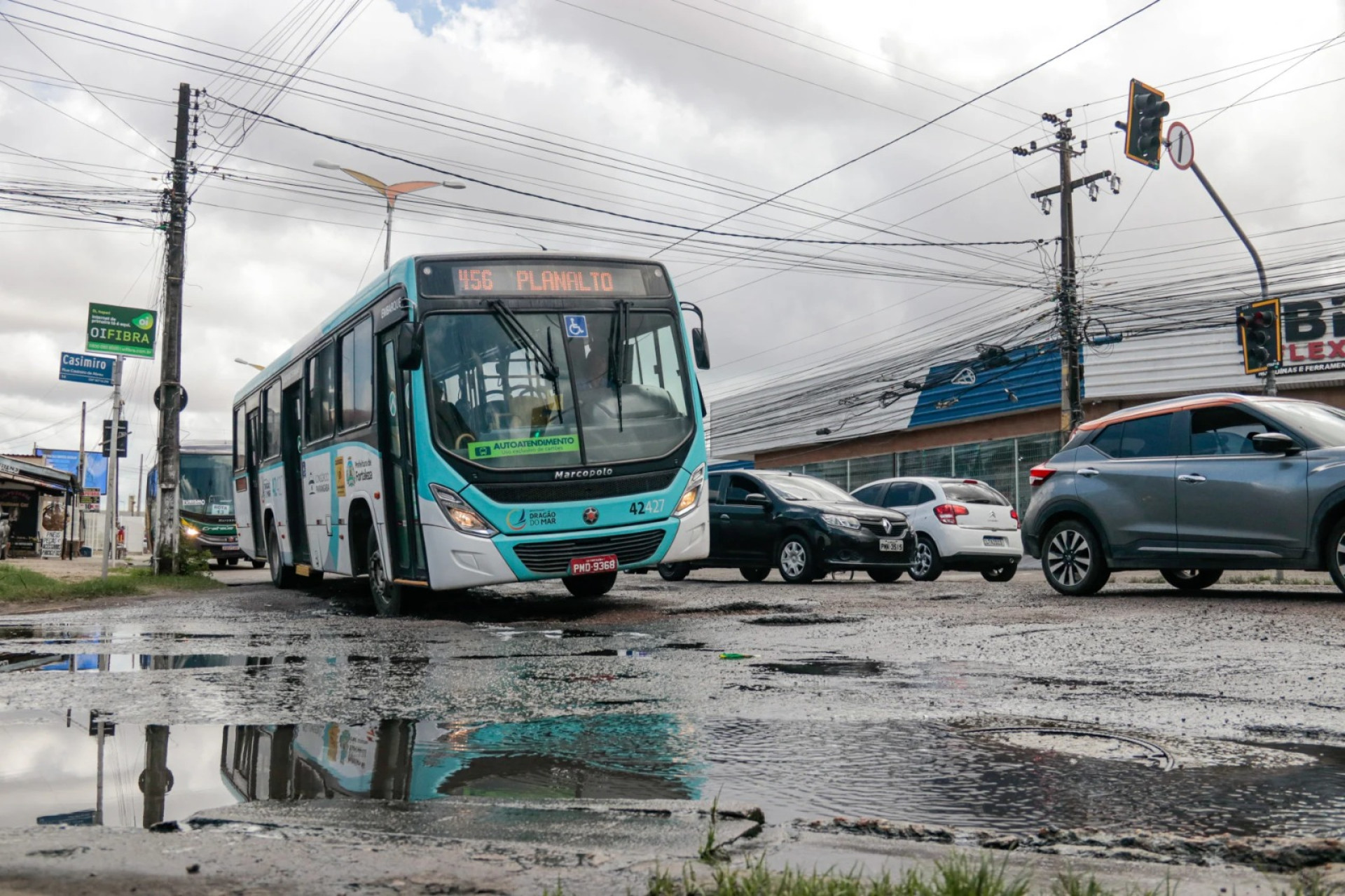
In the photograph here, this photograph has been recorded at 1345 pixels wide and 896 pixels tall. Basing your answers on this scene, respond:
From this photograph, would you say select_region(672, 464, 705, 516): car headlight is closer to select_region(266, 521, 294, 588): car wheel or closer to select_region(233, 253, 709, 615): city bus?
select_region(233, 253, 709, 615): city bus

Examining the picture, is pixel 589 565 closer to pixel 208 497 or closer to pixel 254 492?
pixel 254 492

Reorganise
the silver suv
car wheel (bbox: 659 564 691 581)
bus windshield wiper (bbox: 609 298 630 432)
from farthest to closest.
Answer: car wheel (bbox: 659 564 691 581) < bus windshield wiper (bbox: 609 298 630 432) < the silver suv

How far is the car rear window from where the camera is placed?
16.8 meters

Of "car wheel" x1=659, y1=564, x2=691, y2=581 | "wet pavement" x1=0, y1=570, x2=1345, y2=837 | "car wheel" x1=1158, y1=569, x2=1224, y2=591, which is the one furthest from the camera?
"car wheel" x1=659, y1=564, x2=691, y2=581

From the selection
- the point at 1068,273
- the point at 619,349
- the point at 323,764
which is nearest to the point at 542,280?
the point at 619,349

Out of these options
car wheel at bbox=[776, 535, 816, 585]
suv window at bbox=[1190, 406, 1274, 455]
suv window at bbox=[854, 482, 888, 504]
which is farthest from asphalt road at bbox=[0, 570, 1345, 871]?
suv window at bbox=[854, 482, 888, 504]

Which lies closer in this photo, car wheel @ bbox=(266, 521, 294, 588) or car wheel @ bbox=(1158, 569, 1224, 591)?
car wheel @ bbox=(1158, 569, 1224, 591)

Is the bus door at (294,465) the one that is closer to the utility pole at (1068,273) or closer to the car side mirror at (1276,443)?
the car side mirror at (1276,443)

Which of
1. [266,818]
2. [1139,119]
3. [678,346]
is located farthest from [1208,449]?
[266,818]

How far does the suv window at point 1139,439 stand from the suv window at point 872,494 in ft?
21.4

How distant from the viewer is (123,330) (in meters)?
17.6

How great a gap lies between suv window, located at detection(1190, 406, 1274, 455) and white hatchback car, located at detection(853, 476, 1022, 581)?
19.9 feet

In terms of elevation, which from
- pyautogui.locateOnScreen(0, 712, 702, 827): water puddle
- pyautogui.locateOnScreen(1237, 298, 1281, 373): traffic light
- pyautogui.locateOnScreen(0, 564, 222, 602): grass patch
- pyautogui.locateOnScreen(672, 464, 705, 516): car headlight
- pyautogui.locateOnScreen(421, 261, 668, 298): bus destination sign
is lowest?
pyautogui.locateOnScreen(0, 712, 702, 827): water puddle

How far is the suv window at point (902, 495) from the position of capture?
17188mm
